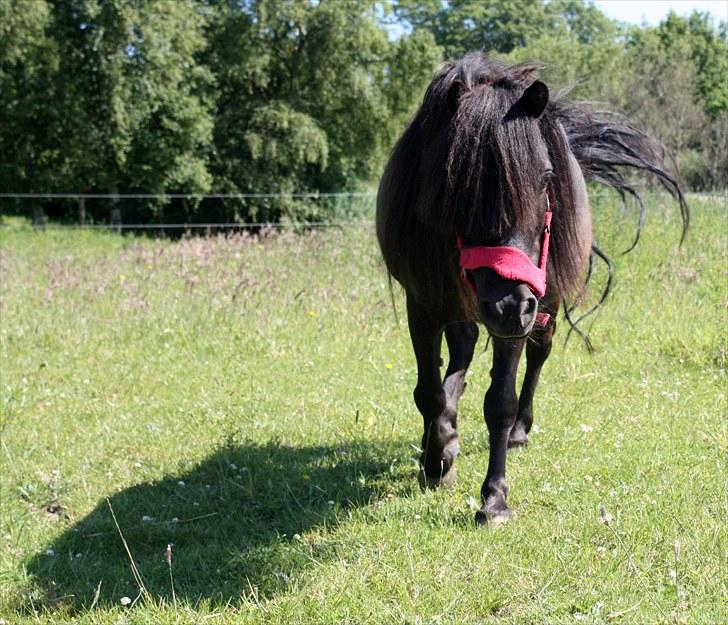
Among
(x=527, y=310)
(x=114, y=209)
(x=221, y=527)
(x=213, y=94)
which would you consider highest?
(x=213, y=94)

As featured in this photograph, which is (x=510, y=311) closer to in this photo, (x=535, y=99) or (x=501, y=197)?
(x=501, y=197)

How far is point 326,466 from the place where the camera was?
4258mm

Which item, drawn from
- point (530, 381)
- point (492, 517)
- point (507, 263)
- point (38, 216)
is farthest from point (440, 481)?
point (38, 216)

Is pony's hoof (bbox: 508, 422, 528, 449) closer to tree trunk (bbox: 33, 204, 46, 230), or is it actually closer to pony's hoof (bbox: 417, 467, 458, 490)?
pony's hoof (bbox: 417, 467, 458, 490)

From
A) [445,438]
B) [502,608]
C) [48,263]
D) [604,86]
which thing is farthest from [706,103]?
[502,608]

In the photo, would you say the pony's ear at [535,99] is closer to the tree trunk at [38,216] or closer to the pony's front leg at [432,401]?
the pony's front leg at [432,401]

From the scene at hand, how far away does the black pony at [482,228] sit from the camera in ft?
8.58

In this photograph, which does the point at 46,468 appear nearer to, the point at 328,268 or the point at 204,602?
the point at 204,602

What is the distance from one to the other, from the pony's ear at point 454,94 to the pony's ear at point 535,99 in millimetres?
252

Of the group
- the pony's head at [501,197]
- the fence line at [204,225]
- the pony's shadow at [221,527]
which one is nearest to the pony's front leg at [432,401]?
the pony's shadow at [221,527]

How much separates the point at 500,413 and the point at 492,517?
0.47 metres

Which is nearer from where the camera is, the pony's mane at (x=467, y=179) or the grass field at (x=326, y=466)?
the pony's mane at (x=467, y=179)

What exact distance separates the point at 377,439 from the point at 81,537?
184 cm

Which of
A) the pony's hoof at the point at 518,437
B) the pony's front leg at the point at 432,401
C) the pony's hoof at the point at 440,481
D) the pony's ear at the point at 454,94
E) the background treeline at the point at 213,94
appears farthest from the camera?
the background treeline at the point at 213,94
